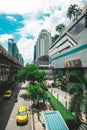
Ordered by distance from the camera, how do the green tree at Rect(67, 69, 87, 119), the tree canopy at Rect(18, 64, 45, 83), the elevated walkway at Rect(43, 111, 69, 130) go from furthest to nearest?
1. the tree canopy at Rect(18, 64, 45, 83)
2. the elevated walkway at Rect(43, 111, 69, 130)
3. the green tree at Rect(67, 69, 87, 119)

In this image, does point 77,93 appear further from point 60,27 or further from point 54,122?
point 60,27

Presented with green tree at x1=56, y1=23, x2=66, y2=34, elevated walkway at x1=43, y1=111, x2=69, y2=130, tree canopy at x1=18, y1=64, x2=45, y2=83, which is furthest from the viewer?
green tree at x1=56, y1=23, x2=66, y2=34

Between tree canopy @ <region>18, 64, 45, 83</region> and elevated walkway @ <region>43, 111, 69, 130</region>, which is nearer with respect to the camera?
elevated walkway @ <region>43, 111, 69, 130</region>

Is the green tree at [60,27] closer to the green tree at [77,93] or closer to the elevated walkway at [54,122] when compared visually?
the elevated walkway at [54,122]

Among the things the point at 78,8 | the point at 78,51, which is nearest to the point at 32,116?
the point at 78,51

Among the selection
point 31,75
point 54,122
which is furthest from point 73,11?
point 54,122

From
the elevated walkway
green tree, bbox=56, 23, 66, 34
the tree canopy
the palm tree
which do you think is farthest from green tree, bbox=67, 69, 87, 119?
green tree, bbox=56, 23, 66, 34

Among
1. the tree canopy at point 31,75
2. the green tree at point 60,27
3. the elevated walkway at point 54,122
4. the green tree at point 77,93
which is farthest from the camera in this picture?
the green tree at point 60,27

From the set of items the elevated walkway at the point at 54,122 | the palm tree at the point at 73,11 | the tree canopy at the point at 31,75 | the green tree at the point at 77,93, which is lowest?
the elevated walkway at the point at 54,122

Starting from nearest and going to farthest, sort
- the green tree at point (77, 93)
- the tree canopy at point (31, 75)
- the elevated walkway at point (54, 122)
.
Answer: the green tree at point (77, 93)
the elevated walkway at point (54, 122)
the tree canopy at point (31, 75)

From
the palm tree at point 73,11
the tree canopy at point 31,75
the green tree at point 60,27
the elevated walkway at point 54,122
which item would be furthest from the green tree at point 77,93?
the green tree at point 60,27

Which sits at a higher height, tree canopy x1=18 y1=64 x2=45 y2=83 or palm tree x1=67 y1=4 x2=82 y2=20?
palm tree x1=67 y1=4 x2=82 y2=20

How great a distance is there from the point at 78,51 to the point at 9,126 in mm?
27843

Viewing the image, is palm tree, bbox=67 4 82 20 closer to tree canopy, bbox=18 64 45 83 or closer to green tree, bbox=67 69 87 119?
tree canopy, bbox=18 64 45 83
